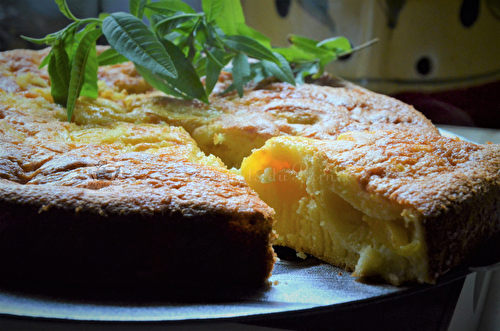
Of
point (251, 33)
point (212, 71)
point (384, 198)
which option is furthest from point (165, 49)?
point (384, 198)

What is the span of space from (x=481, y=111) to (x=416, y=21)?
2.80 feet

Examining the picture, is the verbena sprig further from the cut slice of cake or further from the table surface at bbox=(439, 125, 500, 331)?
the table surface at bbox=(439, 125, 500, 331)

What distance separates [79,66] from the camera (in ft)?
6.82

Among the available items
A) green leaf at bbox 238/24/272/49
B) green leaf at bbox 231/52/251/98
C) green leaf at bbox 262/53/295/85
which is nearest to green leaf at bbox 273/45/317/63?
green leaf at bbox 238/24/272/49

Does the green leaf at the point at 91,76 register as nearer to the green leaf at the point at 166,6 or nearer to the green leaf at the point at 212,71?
the green leaf at the point at 166,6

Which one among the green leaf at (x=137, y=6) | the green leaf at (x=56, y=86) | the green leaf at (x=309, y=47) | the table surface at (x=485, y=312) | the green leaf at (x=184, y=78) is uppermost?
the green leaf at (x=309, y=47)

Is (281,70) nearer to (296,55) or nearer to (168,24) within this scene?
(296,55)

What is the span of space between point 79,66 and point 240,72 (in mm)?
819

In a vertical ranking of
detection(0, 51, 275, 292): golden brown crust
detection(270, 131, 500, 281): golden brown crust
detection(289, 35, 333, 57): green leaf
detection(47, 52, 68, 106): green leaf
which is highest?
detection(289, 35, 333, 57): green leaf

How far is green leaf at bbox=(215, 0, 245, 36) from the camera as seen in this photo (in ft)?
8.00

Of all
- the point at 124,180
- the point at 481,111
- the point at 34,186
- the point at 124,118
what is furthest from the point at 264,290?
the point at 481,111

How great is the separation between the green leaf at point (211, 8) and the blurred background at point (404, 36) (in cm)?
124

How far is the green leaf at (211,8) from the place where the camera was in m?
2.35

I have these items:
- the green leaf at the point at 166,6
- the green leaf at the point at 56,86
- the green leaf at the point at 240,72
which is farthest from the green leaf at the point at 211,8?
the green leaf at the point at 56,86
